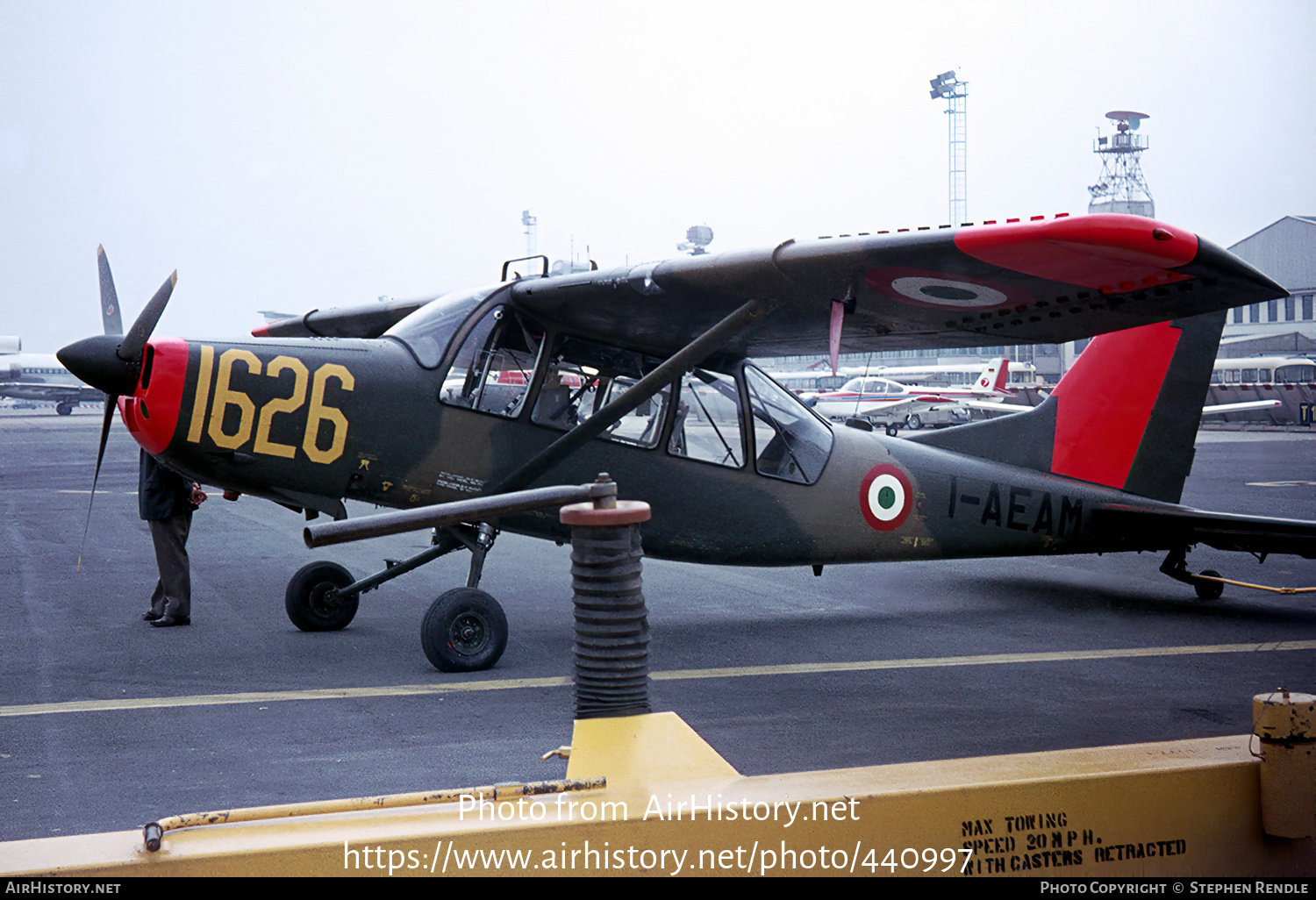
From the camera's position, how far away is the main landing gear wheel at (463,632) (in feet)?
21.5

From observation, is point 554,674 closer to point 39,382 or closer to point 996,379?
point 996,379

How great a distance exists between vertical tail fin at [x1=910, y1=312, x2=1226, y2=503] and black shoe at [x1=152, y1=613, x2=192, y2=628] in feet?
19.7

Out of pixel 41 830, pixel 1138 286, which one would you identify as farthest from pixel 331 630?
pixel 1138 286

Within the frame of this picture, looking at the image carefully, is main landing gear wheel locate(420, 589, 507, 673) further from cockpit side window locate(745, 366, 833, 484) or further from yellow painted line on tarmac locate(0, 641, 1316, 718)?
cockpit side window locate(745, 366, 833, 484)

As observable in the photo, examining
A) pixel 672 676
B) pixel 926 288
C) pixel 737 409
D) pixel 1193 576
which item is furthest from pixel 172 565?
pixel 1193 576

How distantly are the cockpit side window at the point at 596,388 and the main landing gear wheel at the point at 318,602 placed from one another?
211 cm

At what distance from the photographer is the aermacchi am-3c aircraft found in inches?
241

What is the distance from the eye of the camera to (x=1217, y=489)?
18.3 metres

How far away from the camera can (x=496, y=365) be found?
24.1 ft

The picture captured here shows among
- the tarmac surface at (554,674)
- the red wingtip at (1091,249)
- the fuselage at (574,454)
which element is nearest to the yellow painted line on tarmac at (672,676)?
the tarmac surface at (554,674)

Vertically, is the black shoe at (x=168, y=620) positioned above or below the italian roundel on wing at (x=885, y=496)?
below

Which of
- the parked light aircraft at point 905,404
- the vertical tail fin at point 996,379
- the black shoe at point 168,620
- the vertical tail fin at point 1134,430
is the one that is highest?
the vertical tail fin at point 1134,430

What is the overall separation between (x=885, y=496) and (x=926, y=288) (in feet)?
7.52

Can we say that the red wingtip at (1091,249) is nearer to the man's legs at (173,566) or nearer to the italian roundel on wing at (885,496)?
the italian roundel on wing at (885,496)
